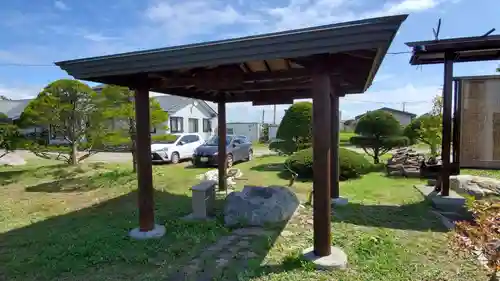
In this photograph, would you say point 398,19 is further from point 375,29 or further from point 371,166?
point 371,166

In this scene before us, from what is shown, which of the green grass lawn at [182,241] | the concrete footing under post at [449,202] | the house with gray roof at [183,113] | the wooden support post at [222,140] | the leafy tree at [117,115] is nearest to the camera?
the green grass lawn at [182,241]

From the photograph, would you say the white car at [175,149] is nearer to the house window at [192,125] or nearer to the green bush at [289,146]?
the green bush at [289,146]

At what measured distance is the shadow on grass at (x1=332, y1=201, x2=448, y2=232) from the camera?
15.8 feet

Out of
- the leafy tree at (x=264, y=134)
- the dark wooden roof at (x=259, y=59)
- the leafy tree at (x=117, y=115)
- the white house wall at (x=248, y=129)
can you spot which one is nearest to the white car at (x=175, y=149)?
the leafy tree at (x=117, y=115)

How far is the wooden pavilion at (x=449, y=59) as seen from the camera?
5.10 meters

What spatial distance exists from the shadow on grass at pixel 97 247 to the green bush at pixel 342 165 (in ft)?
14.2

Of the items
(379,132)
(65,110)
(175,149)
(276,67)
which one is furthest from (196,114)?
(276,67)

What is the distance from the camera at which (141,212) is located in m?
4.54

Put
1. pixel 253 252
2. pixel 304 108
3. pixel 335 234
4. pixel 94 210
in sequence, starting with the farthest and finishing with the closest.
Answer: pixel 304 108 → pixel 94 210 → pixel 335 234 → pixel 253 252

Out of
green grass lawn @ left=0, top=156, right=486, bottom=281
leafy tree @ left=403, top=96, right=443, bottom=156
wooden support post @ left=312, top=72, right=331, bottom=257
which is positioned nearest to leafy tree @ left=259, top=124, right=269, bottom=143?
leafy tree @ left=403, top=96, right=443, bottom=156

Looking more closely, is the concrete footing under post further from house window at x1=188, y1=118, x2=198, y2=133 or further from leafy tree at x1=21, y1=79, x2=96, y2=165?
house window at x1=188, y1=118, x2=198, y2=133

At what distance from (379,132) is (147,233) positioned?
29.3 feet

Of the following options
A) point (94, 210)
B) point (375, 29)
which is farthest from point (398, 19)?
point (94, 210)

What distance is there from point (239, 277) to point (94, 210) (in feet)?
14.2
